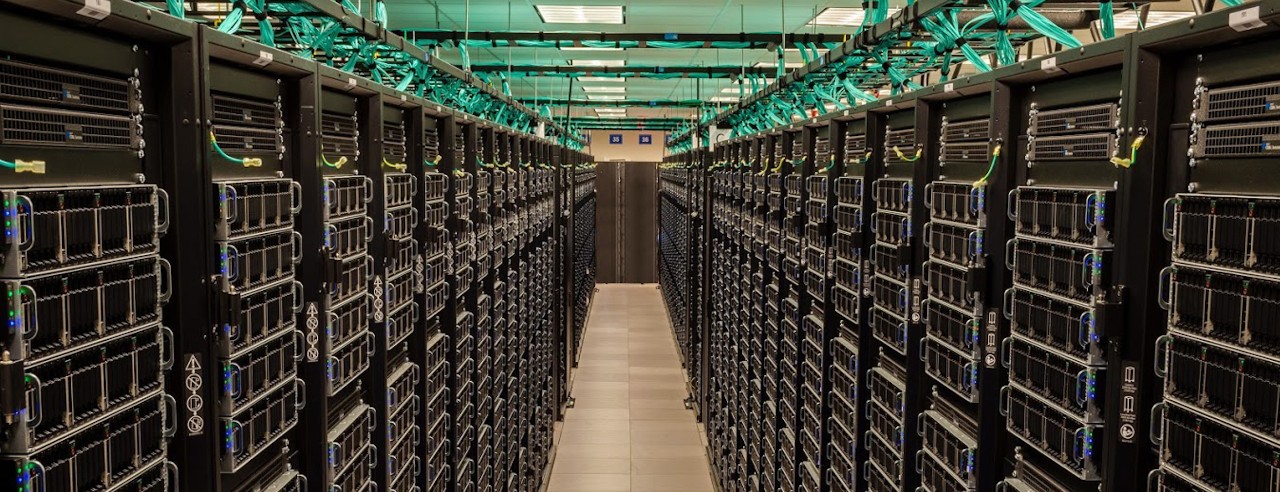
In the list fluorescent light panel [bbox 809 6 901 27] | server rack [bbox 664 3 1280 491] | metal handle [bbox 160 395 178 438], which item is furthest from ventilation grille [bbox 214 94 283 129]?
fluorescent light panel [bbox 809 6 901 27]

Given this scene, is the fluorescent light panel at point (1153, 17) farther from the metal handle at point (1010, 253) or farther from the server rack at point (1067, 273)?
the metal handle at point (1010, 253)

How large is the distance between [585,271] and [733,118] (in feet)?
21.7

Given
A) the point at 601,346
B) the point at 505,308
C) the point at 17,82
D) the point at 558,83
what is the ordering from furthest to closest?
the point at 558,83, the point at 601,346, the point at 505,308, the point at 17,82

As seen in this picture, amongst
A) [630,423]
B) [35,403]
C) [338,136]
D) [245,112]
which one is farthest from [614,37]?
[35,403]

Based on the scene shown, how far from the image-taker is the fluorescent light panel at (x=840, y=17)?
923 cm

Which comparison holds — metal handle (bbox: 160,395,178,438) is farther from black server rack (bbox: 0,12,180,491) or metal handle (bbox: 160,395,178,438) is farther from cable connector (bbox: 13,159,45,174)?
cable connector (bbox: 13,159,45,174)

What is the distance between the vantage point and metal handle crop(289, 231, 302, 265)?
320 cm

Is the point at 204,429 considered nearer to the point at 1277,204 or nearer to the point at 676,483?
the point at 1277,204

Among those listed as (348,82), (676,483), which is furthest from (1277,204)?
(676,483)

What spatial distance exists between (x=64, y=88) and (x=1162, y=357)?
2.74 metres

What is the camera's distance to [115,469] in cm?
221

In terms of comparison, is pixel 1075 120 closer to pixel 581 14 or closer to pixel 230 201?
pixel 230 201

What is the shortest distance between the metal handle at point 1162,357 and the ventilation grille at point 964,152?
112 cm

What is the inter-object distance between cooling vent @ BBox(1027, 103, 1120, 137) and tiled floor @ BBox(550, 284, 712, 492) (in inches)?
283
